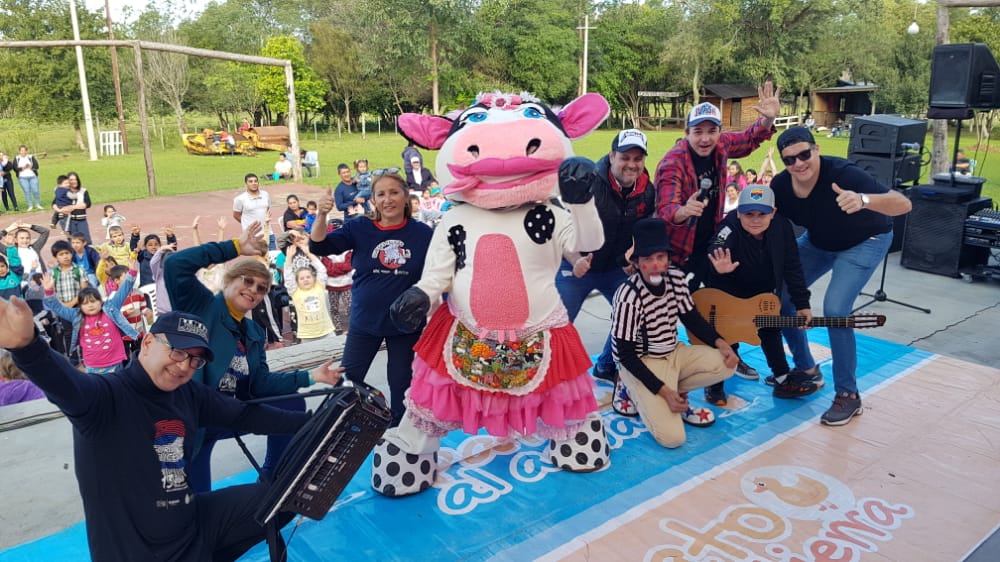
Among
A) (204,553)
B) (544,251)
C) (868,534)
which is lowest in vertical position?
(868,534)

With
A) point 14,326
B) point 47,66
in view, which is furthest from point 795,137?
point 47,66

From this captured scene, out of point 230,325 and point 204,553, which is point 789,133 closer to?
point 230,325

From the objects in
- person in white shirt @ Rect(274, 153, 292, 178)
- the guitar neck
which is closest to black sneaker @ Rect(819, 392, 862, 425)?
the guitar neck

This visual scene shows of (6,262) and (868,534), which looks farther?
(6,262)

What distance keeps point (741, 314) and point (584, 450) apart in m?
1.28

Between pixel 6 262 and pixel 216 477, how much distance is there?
3.86 meters

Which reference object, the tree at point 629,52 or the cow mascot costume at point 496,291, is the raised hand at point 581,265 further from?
the tree at point 629,52

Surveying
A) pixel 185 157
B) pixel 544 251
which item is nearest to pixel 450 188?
pixel 544 251

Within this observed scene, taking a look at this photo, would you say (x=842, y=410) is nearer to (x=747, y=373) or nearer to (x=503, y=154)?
(x=747, y=373)

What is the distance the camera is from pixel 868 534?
2.98 m

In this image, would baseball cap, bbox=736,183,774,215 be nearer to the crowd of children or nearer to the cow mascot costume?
the cow mascot costume

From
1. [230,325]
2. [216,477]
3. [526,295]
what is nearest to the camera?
[230,325]

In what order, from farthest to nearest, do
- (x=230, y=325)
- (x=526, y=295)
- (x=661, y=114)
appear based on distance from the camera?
(x=661, y=114) < (x=526, y=295) < (x=230, y=325)

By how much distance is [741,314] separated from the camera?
13.3ft
